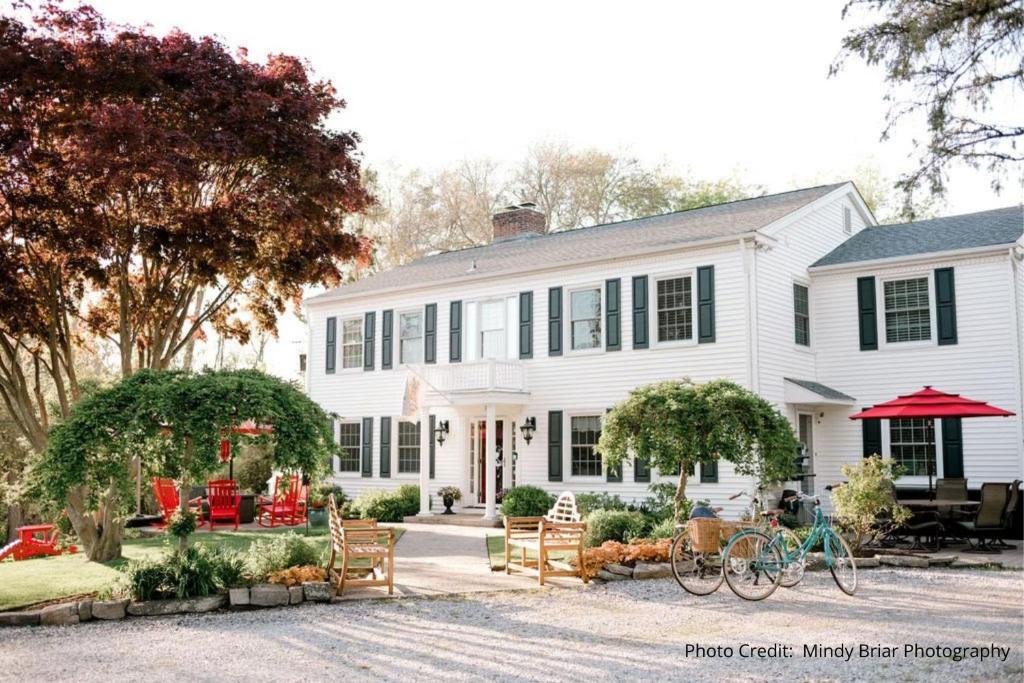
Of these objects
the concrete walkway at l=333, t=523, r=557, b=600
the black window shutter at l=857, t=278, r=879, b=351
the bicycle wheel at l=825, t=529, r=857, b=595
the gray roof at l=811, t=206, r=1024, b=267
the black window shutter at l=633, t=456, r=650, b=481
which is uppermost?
the gray roof at l=811, t=206, r=1024, b=267

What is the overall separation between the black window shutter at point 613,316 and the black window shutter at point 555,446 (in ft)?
6.19

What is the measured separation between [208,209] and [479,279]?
9354 millimetres

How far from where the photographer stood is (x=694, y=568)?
1074 centimetres

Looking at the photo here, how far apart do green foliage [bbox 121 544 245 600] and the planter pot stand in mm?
8429

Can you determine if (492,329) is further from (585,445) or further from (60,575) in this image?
(60,575)

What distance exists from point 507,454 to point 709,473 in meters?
4.76

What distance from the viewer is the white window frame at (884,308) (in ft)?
56.7

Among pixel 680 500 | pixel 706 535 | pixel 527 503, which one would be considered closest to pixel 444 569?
pixel 680 500

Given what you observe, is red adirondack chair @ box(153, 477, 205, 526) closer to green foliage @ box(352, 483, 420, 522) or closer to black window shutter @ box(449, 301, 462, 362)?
green foliage @ box(352, 483, 420, 522)

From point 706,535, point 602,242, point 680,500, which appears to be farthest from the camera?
point 602,242

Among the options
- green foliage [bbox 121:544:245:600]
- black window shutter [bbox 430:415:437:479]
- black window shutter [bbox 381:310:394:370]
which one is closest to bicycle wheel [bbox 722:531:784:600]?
green foliage [bbox 121:544:245:600]

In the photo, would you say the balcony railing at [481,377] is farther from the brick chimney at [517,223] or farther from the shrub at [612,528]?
the brick chimney at [517,223]

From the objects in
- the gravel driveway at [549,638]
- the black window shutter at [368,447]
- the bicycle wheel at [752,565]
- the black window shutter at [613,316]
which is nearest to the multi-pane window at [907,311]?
the black window shutter at [613,316]

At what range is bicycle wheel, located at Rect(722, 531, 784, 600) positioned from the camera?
379 inches
